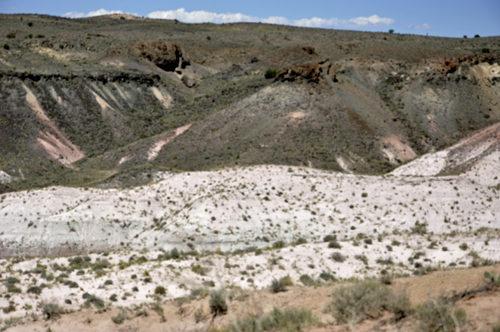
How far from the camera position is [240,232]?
25172mm

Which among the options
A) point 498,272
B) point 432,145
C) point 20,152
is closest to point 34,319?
point 498,272

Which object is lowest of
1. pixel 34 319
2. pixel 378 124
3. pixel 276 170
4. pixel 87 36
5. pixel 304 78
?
pixel 34 319

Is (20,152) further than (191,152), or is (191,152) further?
(20,152)

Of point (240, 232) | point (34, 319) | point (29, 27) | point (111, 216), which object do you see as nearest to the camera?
point (34, 319)

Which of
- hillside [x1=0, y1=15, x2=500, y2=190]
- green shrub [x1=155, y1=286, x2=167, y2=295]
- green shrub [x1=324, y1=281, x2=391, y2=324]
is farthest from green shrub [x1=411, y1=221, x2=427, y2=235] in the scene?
hillside [x1=0, y1=15, x2=500, y2=190]

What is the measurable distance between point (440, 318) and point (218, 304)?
614 cm

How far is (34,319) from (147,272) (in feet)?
15.4

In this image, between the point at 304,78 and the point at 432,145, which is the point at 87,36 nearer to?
the point at 304,78

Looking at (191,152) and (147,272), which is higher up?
(191,152)

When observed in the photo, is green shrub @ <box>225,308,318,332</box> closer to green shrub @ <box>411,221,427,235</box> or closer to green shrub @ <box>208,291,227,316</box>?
green shrub @ <box>208,291,227,316</box>

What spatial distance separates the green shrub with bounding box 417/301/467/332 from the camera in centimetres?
1002

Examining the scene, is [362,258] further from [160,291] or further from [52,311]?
[52,311]

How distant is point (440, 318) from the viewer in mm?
10242

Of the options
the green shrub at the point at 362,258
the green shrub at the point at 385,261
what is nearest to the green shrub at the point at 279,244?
the green shrub at the point at 362,258
